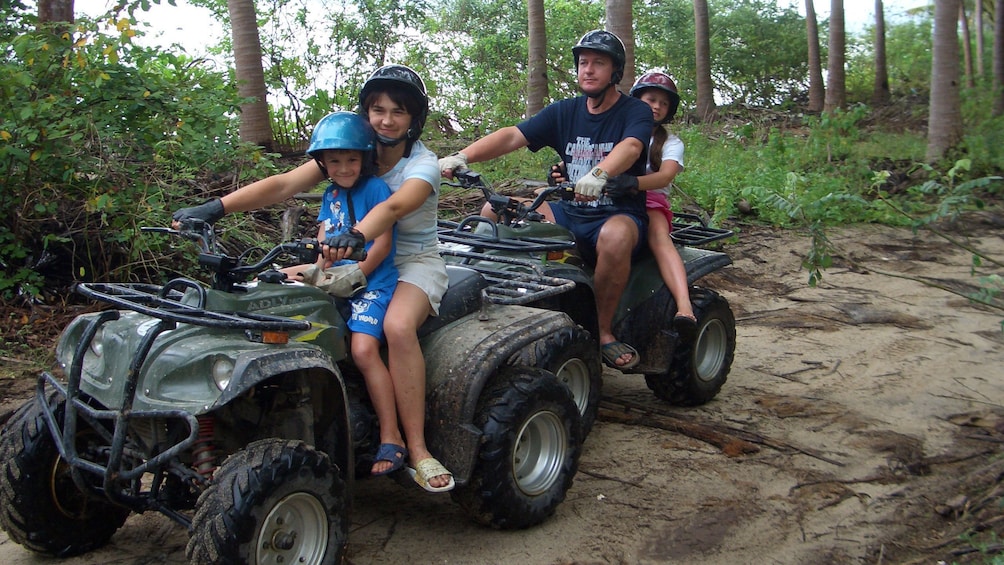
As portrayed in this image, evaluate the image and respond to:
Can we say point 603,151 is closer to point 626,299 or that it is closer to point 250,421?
point 626,299

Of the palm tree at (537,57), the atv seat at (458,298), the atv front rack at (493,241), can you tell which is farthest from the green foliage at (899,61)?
the atv seat at (458,298)

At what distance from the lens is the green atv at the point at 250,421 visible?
350cm

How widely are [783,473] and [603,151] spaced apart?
228 cm

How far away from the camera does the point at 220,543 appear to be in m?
3.32

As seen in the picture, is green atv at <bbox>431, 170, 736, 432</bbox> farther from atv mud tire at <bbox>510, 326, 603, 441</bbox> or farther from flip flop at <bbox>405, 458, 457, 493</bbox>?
flip flop at <bbox>405, 458, 457, 493</bbox>

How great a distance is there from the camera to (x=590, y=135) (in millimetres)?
6184

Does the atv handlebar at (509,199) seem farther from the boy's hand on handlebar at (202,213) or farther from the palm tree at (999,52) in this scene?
the palm tree at (999,52)

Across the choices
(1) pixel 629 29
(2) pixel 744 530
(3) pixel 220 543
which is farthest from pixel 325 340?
(1) pixel 629 29

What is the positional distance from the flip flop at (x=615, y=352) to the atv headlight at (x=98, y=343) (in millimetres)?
3172

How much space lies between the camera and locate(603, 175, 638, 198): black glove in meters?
5.71

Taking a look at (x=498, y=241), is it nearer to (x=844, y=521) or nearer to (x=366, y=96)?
(x=366, y=96)

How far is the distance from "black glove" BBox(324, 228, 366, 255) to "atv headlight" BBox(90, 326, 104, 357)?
101 cm

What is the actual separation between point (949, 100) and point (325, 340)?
13.2 metres

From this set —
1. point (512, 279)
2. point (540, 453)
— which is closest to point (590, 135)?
point (512, 279)
